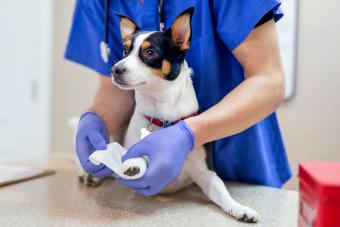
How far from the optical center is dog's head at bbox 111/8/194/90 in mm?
809

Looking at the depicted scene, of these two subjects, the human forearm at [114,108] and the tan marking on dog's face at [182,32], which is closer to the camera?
the tan marking on dog's face at [182,32]

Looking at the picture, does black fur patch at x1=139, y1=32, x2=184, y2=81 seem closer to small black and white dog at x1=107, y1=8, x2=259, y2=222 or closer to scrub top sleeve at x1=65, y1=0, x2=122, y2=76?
small black and white dog at x1=107, y1=8, x2=259, y2=222

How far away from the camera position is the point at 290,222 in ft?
2.39

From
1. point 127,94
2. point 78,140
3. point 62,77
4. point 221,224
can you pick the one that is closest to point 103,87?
point 127,94

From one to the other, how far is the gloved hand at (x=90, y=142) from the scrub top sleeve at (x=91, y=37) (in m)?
0.19

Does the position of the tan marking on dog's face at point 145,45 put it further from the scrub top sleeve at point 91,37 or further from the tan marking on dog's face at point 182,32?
the scrub top sleeve at point 91,37

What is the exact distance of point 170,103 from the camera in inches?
33.9

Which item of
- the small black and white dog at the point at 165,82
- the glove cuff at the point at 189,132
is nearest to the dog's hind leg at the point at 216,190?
the small black and white dog at the point at 165,82

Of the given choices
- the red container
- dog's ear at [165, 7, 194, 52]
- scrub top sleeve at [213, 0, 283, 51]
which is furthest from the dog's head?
the red container

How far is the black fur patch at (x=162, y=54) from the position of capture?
2.73 ft

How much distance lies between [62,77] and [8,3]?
52 cm

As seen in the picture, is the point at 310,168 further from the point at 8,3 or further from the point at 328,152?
the point at 8,3

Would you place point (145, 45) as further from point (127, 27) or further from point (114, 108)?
point (114, 108)

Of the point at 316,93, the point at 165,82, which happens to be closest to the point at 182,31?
the point at 165,82
